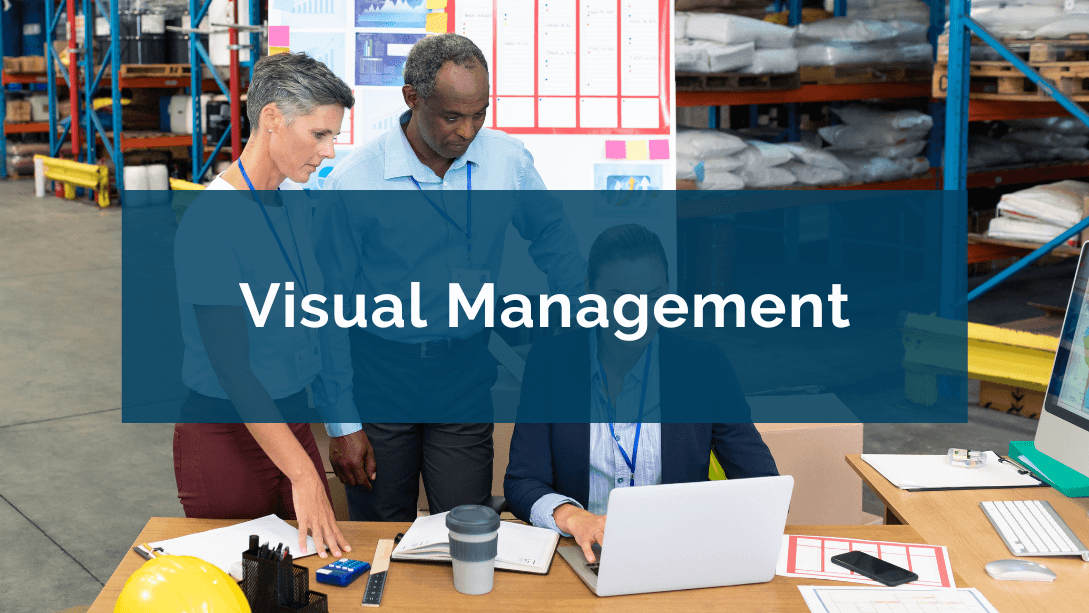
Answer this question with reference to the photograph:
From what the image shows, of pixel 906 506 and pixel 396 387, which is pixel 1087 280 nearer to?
pixel 906 506

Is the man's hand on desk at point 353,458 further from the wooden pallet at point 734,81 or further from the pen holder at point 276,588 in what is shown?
the wooden pallet at point 734,81

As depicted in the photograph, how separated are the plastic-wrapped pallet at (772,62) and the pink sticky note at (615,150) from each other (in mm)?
2407

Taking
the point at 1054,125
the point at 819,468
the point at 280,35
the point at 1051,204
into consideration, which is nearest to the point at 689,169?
the point at 1051,204

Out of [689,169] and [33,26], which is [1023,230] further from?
[33,26]

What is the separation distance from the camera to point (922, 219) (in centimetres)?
878

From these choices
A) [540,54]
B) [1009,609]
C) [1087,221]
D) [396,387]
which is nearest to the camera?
[1009,609]

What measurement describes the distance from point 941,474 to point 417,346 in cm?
139

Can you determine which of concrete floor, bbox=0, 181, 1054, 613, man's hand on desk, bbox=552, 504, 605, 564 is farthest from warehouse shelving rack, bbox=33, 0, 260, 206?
man's hand on desk, bbox=552, 504, 605, 564

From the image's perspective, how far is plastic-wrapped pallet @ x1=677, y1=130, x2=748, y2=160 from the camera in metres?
6.41

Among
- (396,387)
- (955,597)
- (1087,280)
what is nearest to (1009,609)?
(955,597)

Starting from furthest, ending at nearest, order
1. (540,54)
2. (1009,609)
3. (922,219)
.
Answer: (922,219) < (540,54) < (1009,609)

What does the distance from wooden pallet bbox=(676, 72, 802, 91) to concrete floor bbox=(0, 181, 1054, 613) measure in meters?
2.23

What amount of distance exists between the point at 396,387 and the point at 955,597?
1.47 m

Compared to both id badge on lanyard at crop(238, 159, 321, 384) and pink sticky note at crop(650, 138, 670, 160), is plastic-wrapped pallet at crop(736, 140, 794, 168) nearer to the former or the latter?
pink sticky note at crop(650, 138, 670, 160)
